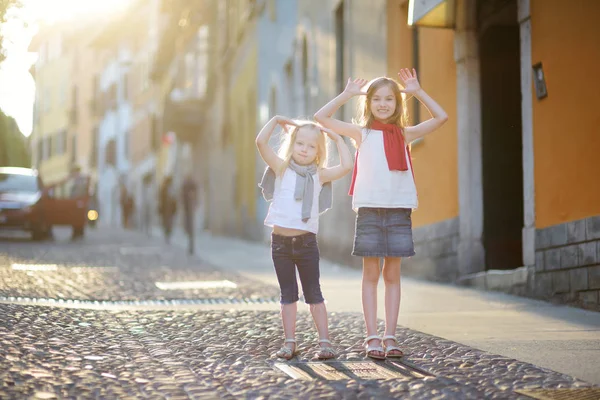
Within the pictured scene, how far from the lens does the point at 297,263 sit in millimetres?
5441

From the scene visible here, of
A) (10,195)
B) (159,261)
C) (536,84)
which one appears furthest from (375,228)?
(10,195)

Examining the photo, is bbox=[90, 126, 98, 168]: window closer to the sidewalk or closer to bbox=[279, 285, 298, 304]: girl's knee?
the sidewalk

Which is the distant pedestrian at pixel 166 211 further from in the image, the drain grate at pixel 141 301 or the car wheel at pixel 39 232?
the drain grate at pixel 141 301

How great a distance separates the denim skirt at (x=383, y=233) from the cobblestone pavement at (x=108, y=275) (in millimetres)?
3663

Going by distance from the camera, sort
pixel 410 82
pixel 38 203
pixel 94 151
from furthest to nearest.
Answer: pixel 94 151 < pixel 38 203 < pixel 410 82

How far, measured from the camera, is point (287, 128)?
5.55 meters

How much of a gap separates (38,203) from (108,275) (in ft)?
30.6

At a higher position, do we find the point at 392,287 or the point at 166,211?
the point at 166,211

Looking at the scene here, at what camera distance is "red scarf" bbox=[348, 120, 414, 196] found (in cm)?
541

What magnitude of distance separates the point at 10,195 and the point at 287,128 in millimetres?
15891

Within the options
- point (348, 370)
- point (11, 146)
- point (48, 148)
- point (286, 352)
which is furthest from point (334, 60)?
point (48, 148)

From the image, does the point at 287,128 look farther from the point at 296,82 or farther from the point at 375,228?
the point at 296,82

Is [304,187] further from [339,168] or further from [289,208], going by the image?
[339,168]

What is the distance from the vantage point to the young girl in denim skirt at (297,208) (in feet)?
17.6
